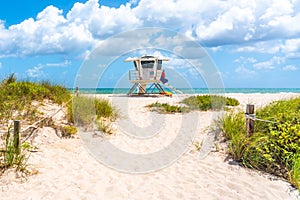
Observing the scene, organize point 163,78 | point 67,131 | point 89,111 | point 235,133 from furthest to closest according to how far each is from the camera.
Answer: point 163,78 → point 89,111 → point 67,131 → point 235,133

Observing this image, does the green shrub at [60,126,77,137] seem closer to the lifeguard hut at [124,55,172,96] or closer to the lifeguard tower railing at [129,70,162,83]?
the lifeguard hut at [124,55,172,96]

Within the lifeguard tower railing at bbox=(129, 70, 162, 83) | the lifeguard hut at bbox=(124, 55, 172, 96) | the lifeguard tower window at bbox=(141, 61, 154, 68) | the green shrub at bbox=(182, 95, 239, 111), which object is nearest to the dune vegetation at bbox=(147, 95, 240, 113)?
the green shrub at bbox=(182, 95, 239, 111)

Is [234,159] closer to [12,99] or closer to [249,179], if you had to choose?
[249,179]

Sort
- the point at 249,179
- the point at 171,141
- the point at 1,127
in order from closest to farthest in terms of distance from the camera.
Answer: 1. the point at 249,179
2. the point at 1,127
3. the point at 171,141

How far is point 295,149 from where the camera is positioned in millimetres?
4914

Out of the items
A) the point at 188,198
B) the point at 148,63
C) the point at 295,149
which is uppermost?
the point at 148,63

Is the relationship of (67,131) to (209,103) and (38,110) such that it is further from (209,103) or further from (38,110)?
(209,103)

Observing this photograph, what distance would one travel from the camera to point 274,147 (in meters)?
5.09

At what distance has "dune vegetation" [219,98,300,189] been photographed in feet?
15.8

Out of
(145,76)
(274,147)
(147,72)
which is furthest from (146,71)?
(274,147)

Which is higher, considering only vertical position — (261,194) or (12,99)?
(12,99)

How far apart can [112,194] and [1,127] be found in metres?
3.93

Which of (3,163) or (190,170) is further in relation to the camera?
(190,170)

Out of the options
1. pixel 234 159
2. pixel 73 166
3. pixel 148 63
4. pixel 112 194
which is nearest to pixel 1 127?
pixel 73 166
